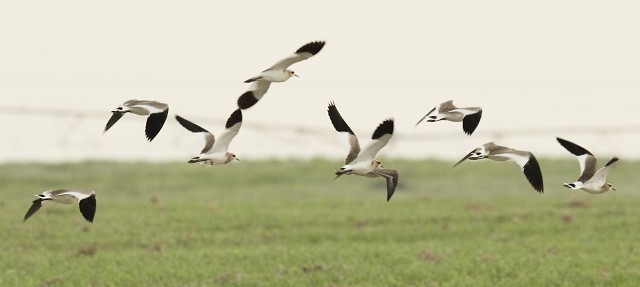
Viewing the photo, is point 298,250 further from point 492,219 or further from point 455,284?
point 492,219

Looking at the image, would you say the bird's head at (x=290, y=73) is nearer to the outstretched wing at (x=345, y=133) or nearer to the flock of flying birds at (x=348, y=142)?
the flock of flying birds at (x=348, y=142)

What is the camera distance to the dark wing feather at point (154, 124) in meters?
Result: 10.9

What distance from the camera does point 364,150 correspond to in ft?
34.0

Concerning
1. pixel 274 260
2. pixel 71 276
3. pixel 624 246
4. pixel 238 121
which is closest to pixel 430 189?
pixel 624 246

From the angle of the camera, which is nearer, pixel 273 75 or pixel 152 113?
pixel 152 113

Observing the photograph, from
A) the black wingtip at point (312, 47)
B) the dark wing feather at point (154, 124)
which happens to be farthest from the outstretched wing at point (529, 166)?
the dark wing feather at point (154, 124)

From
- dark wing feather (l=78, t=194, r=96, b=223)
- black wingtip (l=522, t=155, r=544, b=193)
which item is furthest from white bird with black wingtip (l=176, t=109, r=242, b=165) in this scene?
black wingtip (l=522, t=155, r=544, b=193)

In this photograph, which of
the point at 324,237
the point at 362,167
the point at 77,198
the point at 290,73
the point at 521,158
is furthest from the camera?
the point at 324,237

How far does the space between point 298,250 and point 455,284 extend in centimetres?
379

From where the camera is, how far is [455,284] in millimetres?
19000

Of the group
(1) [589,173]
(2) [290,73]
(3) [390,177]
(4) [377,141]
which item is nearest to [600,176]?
(1) [589,173]

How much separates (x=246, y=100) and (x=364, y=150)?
1582mm

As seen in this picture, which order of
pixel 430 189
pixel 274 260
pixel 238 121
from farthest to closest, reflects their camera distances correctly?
pixel 430 189 < pixel 274 260 < pixel 238 121

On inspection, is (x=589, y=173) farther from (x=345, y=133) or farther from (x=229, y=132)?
(x=229, y=132)
